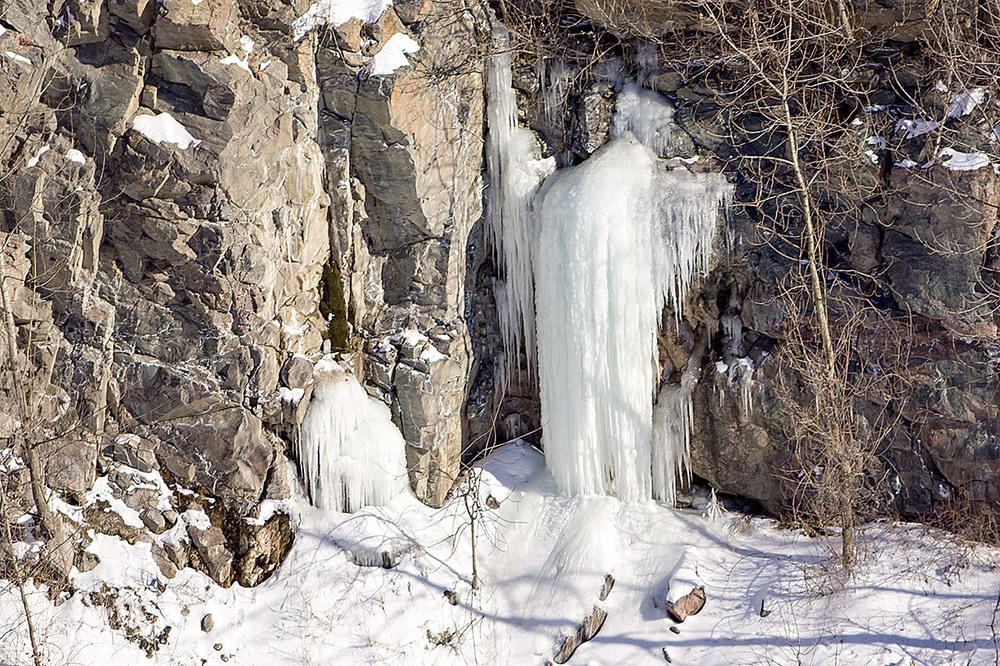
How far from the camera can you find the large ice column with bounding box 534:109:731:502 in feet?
30.7

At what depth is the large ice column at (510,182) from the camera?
32.8 ft

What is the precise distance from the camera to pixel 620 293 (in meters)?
9.34

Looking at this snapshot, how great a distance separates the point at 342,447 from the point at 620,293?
143 inches

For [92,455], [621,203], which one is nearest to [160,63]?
[92,455]

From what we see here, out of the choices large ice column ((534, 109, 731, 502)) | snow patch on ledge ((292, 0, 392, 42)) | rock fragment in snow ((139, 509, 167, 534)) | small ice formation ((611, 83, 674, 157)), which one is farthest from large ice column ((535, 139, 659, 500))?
rock fragment in snow ((139, 509, 167, 534))

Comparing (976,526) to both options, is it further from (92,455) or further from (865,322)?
(92,455)

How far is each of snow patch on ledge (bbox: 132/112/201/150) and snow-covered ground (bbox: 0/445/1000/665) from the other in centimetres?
418

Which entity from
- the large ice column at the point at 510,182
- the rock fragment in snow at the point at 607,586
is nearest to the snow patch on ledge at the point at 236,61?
the large ice column at the point at 510,182

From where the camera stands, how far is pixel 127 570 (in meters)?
8.57

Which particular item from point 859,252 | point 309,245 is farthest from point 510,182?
point 859,252

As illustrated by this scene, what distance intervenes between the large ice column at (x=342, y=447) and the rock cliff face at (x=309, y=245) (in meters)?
0.27

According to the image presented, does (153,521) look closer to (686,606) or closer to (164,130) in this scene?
(164,130)

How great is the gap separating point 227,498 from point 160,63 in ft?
15.3

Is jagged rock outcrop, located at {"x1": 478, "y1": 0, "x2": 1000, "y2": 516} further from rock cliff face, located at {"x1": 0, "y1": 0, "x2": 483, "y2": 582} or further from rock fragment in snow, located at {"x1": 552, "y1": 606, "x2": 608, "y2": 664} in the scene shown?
rock fragment in snow, located at {"x1": 552, "y1": 606, "x2": 608, "y2": 664}
